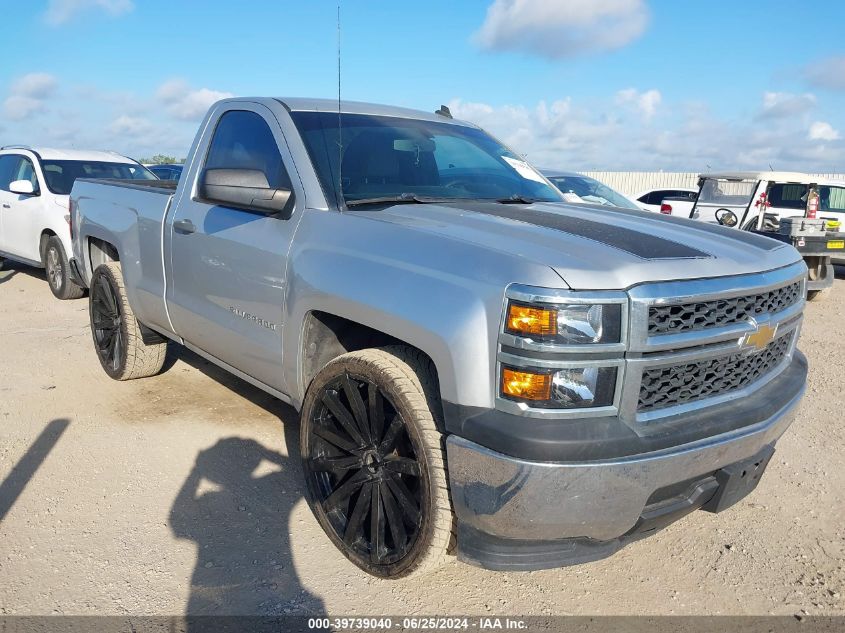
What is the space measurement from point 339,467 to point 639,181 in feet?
97.8

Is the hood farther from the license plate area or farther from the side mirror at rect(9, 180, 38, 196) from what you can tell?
the side mirror at rect(9, 180, 38, 196)

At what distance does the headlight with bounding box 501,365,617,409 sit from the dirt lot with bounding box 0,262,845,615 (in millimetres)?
1008

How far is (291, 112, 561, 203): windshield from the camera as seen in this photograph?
3334 mm

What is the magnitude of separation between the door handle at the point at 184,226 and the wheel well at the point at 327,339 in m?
1.22

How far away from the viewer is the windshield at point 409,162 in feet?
10.9

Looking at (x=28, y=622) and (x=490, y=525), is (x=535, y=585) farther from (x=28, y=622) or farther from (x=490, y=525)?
(x=28, y=622)

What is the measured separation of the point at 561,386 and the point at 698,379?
58 cm

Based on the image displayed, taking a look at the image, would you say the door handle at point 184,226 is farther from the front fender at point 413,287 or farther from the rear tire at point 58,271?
the rear tire at point 58,271

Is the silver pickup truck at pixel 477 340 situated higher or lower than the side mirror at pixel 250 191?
lower

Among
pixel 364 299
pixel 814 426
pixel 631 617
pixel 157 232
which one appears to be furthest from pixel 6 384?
pixel 814 426

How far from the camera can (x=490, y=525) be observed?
232cm

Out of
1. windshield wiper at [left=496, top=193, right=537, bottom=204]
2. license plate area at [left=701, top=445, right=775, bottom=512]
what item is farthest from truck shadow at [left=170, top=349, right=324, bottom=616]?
windshield wiper at [left=496, top=193, right=537, bottom=204]

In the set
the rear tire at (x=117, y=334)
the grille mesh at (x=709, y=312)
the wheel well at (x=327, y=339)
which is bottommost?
the rear tire at (x=117, y=334)

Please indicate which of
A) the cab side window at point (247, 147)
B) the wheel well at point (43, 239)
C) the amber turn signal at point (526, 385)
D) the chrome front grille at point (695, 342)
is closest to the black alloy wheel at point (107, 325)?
the cab side window at point (247, 147)
